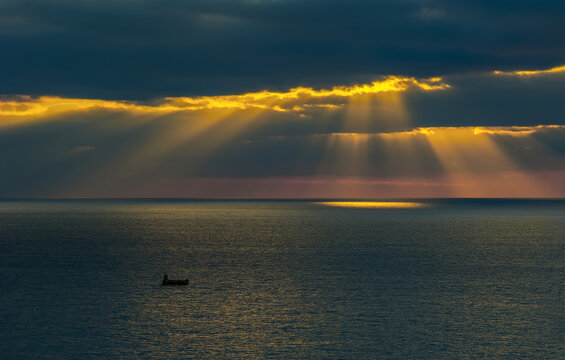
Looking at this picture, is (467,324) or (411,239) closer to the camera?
(467,324)

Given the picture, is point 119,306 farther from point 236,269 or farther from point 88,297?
point 236,269

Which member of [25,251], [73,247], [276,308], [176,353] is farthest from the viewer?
[73,247]

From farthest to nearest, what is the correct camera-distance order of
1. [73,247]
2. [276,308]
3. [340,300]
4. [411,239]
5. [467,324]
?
[411,239], [73,247], [340,300], [276,308], [467,324]

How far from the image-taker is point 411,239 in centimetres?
14688

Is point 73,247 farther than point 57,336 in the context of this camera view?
Yes

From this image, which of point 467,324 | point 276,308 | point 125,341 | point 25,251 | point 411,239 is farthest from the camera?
point 411,239

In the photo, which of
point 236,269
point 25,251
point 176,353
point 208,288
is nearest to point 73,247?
point 25,251

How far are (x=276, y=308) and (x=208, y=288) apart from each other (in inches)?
582

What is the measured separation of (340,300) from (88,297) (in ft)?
85.4

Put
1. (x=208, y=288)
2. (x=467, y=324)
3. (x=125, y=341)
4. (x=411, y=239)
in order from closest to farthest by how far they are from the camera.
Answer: (x=125, y=341), (x=467, y=324), (x=208, y=288), (x=411, y=239)

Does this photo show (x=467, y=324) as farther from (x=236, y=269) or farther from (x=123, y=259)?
(x=123, y=259)

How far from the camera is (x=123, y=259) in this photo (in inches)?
4090

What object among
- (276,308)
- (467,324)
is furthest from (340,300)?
(467,324)

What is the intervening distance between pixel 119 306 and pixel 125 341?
13.0 meters
